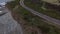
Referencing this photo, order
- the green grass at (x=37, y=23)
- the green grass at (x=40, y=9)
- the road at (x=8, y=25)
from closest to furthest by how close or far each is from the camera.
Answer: the green grass at (x=37, y=23) → the green grass at (x=40, y=9) → the road at (x=8, y=25)

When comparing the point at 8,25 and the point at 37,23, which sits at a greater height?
the point at 37,23

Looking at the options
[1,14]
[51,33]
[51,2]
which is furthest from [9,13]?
[51,33]

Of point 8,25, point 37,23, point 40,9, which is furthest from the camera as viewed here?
point 8,25

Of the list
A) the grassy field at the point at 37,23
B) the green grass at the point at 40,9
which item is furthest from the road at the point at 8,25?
the green grass at the point at 40,9

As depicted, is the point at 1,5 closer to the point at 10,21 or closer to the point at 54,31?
the point at 10,21

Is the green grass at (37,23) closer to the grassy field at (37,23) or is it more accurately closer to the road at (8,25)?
the grassy field at (37,23)

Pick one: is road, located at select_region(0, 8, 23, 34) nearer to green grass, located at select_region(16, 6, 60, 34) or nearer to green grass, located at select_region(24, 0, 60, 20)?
green grass, located at select_region(16, 6, 60, 34)

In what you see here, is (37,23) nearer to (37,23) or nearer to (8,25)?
(37,23)

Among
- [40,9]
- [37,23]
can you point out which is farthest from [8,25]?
[37,23]
